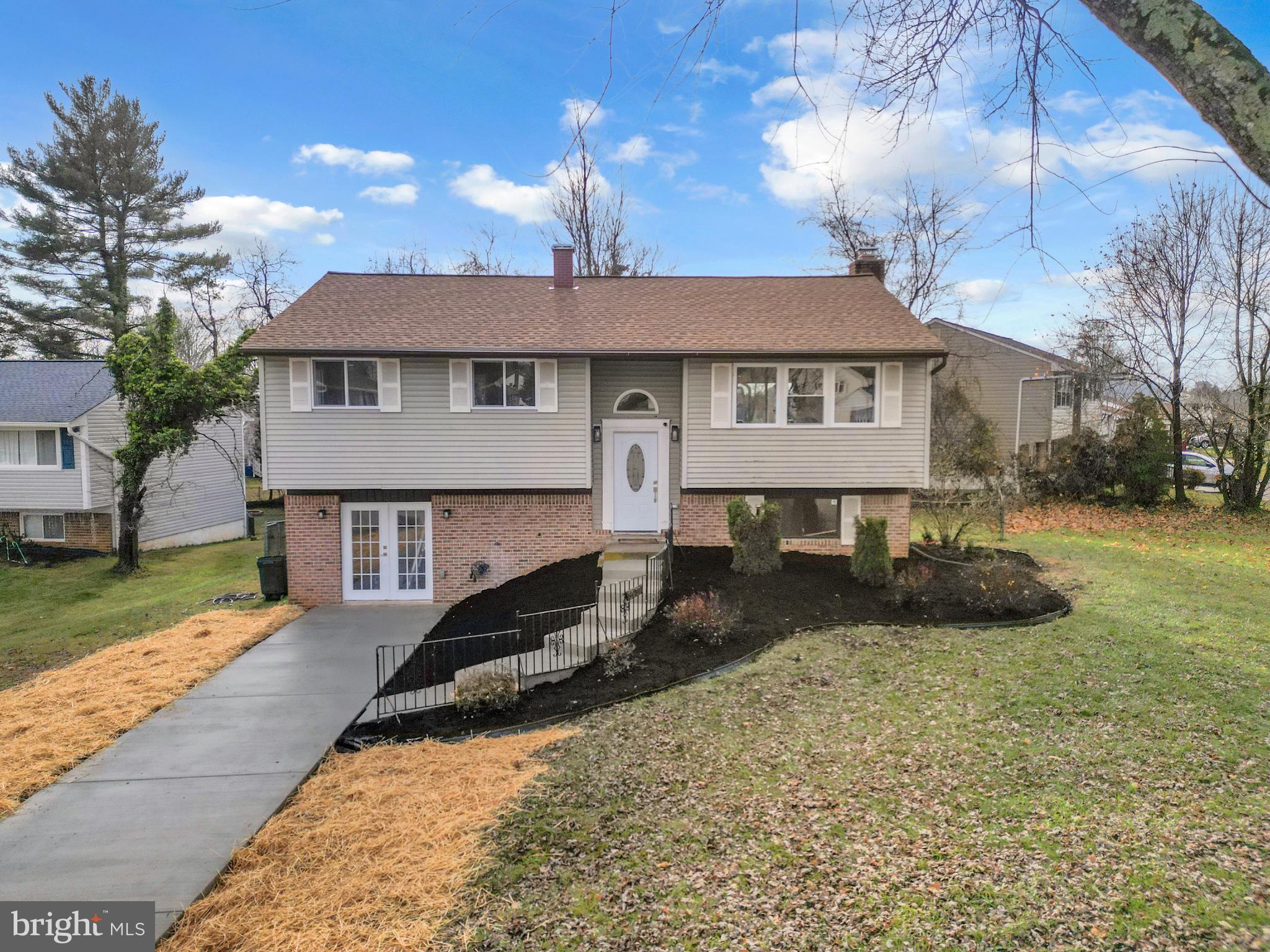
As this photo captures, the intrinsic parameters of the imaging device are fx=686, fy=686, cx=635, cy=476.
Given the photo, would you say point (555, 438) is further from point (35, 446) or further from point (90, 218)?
point (90, 218)

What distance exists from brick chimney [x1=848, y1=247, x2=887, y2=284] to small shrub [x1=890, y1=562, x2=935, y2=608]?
331 inches

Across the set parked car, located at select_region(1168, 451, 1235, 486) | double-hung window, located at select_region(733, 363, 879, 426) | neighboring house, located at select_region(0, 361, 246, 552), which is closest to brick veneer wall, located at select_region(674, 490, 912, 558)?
double-hung window, located at select_region(733, 363, 879, 426)

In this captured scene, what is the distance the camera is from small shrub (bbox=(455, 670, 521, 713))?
7.46 metres

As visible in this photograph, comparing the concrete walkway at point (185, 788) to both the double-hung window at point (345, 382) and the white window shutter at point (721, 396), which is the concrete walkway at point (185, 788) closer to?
the double-hung window at point (345, 382)

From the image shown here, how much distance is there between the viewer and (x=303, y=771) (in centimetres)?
634

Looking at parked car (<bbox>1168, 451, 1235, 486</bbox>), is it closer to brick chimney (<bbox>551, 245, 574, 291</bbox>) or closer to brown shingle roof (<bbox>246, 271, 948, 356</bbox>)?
→ brown shingle roof (<bbox>246, 271, 948, 356</bbox>)

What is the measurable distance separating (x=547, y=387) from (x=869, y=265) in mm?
8872

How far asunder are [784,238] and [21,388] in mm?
21845

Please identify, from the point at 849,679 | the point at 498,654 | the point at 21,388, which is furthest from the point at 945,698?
the point at 21,388

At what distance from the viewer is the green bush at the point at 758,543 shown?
11.0 m

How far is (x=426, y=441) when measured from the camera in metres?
12.5

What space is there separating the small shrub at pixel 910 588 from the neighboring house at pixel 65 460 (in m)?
18.0

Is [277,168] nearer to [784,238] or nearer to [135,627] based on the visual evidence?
[135,627]

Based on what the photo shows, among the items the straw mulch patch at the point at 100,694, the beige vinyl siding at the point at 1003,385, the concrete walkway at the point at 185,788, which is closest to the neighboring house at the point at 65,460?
the straw mulch patch at the point at 100,694
